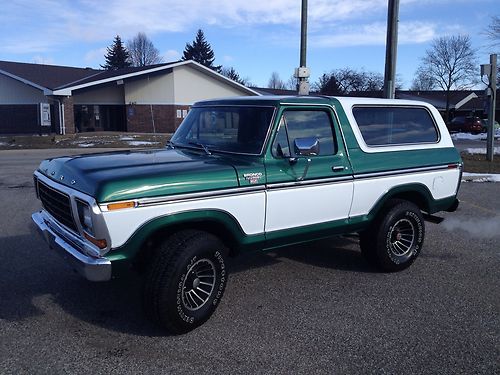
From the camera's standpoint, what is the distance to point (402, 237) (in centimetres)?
552

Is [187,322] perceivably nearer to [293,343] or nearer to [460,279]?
[293,343]

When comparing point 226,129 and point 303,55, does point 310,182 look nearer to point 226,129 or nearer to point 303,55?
point 226,129

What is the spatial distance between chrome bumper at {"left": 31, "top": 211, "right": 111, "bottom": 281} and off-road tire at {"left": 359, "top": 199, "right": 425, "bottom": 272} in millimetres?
2982

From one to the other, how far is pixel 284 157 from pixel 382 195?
1.45 m

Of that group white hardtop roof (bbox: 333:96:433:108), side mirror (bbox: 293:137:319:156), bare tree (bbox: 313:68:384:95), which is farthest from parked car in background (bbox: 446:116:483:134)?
side mirror (bbox: 293:137:319:156)

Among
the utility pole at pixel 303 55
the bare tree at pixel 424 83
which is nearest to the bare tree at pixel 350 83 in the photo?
the bare tree at pixel 424 83

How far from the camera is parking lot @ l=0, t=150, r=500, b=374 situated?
11.4ft

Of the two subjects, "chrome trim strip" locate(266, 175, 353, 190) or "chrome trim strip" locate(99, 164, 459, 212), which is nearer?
"chrome trim strip" locate(99, 164, 459, 212)

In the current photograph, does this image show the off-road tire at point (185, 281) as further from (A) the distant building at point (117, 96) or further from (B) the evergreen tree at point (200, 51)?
(B) the evergreen tree at point (200, 51)

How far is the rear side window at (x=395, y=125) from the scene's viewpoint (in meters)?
5.21

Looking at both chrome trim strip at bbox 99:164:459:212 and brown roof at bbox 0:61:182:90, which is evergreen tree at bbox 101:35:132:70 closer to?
brown roof at bbox 0:61:182:90

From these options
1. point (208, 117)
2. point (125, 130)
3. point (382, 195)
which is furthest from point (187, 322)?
point (125, 130)

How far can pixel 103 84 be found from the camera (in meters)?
33.8

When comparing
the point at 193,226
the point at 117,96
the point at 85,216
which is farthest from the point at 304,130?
the point at 117,96
